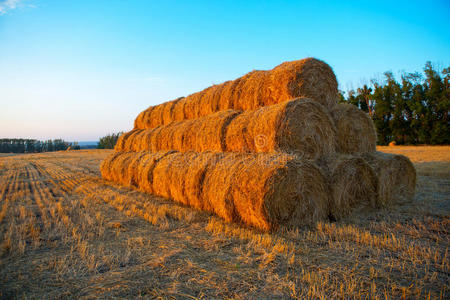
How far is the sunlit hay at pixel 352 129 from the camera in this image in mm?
5441

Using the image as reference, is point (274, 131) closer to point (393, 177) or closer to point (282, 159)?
point (282, 159)

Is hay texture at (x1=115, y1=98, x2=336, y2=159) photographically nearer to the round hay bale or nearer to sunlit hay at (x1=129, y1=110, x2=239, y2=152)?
sunlit hay at (x1=129, y1=110, x2=239, y2=152)

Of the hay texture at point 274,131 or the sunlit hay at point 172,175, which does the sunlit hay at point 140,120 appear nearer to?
the sunlit hay at point 172,175

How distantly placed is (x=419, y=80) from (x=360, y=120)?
28508 millimetres

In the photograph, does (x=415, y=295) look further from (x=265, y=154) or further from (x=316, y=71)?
→ (x=316, y=71)

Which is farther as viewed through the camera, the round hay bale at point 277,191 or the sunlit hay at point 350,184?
the sunlit hay at point 350,184

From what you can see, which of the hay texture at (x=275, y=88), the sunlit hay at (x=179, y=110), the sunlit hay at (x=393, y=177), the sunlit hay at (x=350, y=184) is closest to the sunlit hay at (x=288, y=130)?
the sunlit hay at (x=350, y=184)

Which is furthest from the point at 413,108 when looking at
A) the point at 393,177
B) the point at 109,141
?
the point at 109,141

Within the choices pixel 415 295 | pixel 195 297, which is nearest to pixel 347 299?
pixel 415 295

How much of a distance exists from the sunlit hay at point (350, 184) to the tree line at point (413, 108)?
2295 centimetres

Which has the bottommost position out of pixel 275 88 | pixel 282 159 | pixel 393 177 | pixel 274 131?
pixel 393 177

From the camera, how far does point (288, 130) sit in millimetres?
4434

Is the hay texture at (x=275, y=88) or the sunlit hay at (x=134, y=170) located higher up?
the hay texture at (x=275, y=88)

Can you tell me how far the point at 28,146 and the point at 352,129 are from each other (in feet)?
206
